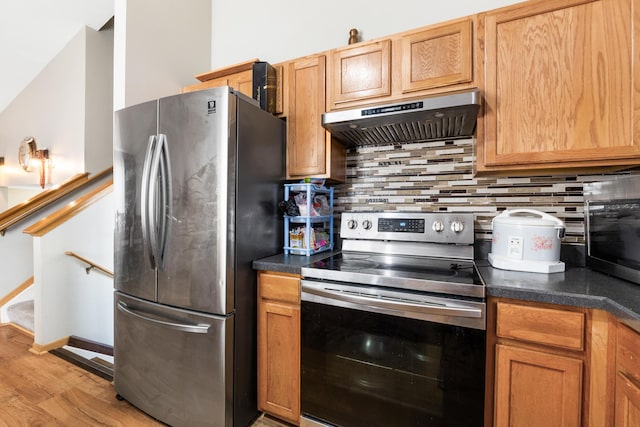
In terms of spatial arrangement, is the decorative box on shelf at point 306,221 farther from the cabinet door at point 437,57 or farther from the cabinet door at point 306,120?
the cabinet door at point 437,57

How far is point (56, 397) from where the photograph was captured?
174 cm

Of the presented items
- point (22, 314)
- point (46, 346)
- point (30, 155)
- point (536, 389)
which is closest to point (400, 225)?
point (536, 389)

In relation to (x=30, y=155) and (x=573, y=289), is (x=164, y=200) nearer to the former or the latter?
(x=573, y=289)

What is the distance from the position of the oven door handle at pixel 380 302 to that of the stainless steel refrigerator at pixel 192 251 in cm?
38

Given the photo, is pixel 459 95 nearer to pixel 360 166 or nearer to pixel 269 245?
pixel 360 166

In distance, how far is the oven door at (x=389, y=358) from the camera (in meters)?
1.10

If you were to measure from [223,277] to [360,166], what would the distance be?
1.16 metres

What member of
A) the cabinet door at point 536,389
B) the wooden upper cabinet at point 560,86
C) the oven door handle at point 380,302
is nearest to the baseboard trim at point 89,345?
the oven door handle at point 380,302

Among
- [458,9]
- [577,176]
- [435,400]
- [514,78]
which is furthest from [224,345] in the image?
[458,9]

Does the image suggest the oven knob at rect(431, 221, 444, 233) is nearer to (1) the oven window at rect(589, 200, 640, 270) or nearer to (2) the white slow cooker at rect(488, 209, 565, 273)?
(2) the white slow cooker at rect(488, 209, 565, 273)

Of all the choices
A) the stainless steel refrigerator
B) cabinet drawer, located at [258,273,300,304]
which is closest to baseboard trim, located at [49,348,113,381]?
the stainless steel refrigerator

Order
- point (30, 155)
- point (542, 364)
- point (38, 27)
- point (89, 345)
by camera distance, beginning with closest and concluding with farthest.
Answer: point (542, 364) → point (89, 345) → point (38, 27) → point (30, 155)

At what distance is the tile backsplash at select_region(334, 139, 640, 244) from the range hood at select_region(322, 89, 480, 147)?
4.1 inches

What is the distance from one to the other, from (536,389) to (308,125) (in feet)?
5.44
